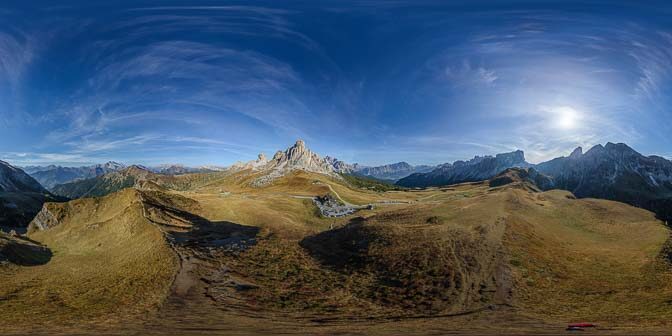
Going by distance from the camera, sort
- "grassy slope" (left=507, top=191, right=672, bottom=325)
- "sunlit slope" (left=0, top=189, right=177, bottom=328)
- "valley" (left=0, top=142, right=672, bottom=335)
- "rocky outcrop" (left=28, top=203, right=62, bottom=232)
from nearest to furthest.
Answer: "valley" (left=0, top=142, right=672, bottom=335) → "sunlit slope" (left=0, top=189, right=177, bottom=328) → "grassy slope" (left=507, top=191, right=672, bottom=325) → "rocky outcrop" (left=28, top=203, right=62, bottom=232)

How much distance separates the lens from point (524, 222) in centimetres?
8138

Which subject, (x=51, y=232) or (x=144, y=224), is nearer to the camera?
(x=144, y=224)

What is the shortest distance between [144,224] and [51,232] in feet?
123

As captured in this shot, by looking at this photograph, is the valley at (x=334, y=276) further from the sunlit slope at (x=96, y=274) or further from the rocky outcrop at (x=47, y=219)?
the rocky outcrop at (x=47, y=219)

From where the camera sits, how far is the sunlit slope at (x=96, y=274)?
35.8 m

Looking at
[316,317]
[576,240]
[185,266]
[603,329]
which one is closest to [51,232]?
[185,266]

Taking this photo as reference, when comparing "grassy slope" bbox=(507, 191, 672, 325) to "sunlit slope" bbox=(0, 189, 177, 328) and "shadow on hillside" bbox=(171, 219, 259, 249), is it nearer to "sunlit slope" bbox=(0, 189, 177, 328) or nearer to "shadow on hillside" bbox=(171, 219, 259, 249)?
"sunlit slope" bbox=(0, 189, 177, 328)

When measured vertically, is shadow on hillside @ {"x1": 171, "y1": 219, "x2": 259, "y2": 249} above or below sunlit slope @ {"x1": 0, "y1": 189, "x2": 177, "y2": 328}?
above

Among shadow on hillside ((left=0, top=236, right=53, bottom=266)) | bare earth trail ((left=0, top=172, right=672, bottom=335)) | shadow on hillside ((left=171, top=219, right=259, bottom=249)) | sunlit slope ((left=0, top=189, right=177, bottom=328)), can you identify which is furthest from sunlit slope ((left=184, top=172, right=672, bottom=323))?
shadow on hillside ((left=0, top=236, right=53, bottom=266))

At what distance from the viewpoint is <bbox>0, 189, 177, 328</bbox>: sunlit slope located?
117 feet

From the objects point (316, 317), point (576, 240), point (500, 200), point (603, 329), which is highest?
point (500, 200)

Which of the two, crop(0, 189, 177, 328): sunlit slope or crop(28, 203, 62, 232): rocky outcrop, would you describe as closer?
crop(0, 189, 177, 328): sunlit slope

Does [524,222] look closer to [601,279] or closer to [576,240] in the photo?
[576,240]

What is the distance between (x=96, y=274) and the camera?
50250mm
